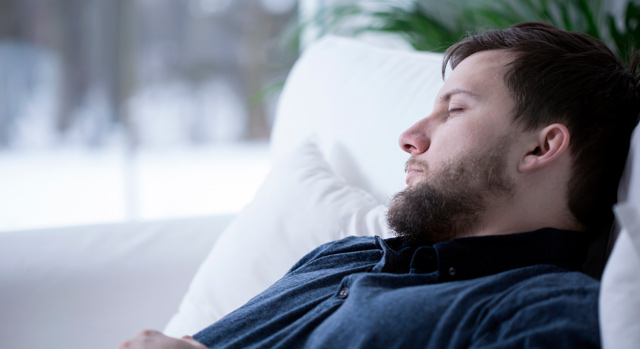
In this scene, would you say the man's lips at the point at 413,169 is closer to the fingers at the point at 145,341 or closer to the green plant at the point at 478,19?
the fingers at the point at 145,341

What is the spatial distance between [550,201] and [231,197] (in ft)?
9.36

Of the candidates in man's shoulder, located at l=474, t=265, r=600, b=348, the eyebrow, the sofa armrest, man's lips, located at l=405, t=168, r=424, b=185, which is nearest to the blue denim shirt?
man's shoulder, located at l=474, t=265, r=600, b=348

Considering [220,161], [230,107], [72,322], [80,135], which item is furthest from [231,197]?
[72,322]

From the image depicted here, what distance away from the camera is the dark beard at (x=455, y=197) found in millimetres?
854

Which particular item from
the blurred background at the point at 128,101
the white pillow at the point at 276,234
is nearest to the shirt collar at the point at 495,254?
the white pillow at the point at 276,234

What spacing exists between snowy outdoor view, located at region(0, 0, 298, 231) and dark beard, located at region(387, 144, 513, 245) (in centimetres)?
217

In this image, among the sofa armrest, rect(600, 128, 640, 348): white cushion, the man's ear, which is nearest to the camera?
rect(600, 128, 640, 348): white cushion

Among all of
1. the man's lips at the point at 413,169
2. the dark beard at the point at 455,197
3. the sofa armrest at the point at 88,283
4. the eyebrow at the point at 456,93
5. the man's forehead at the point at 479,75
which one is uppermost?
the man's forehead at the point at 479,75

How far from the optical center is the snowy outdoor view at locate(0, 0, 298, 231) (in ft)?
10.0

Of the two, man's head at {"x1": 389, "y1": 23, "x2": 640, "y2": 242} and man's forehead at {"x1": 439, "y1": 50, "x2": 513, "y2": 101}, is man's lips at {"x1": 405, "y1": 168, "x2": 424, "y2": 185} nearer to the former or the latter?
man's head at {"x1": 389, "y1": 23, "x2": 640, "y2": 242}

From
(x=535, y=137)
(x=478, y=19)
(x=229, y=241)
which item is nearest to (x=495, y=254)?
(x=535, y=137)

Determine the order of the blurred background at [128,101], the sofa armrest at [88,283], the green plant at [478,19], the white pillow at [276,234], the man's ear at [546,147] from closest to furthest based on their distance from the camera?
1. the man's ear at [546,147]
2. the white pillow at [276,234]
3. the sofa armrest at [88,283]
4. the green plant at [478,19]
5. the blurred background at [128,101]

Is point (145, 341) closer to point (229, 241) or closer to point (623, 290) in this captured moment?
point (229, 241)

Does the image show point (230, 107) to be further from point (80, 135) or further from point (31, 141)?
point (31, 141)
